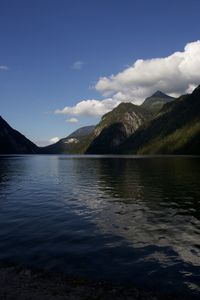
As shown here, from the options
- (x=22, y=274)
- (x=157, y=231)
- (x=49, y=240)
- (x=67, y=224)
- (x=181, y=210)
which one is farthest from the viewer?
(x=181, y=210)

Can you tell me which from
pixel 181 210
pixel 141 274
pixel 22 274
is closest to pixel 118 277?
pixel 141 274

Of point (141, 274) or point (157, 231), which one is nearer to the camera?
point (141, 274)

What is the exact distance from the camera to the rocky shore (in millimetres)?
16578

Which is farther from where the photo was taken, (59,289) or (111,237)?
(111,237)

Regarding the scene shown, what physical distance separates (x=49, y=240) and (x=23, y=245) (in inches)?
101

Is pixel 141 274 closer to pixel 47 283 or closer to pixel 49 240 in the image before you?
pixel 47 283

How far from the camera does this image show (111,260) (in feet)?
76.1

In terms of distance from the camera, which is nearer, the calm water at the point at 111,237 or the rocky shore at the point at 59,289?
the rocky shore at the point at 59,289

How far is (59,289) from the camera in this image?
57.4 ft

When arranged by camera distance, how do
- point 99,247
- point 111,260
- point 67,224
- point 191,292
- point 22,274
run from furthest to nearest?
1. point 67,224
2. point 99,247
3. point 111,260
4. point 22,274
5. point 191,292

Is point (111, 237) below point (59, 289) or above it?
below

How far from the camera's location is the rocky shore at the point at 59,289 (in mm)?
16578

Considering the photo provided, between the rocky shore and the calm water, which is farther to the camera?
the calm water

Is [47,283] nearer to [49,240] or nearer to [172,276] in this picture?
[172,276]
